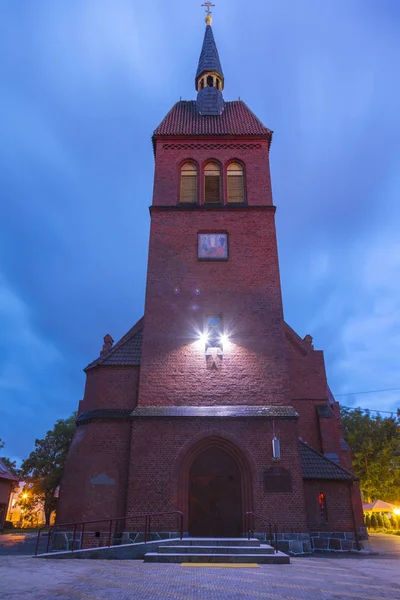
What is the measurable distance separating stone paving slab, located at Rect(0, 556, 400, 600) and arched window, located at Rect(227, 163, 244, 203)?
13890 mm

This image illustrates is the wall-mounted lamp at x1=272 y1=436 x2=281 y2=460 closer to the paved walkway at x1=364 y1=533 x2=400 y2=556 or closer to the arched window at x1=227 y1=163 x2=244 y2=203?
the paved walkway at x1=364 y1=533 x2=400 y2=556

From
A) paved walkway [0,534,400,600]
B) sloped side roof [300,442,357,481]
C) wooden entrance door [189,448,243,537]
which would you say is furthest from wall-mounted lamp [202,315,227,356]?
paved walkway [0,534,400,600]

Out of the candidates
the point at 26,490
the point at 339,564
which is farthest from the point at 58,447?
the point at 339,564

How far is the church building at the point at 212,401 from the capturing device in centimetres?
1395

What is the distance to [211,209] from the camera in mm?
18516

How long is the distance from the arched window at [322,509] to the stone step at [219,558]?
523 centimetres

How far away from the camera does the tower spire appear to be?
22.3m

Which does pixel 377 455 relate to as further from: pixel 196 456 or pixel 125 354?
pixel 125 354

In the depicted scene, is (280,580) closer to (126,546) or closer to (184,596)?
(184,596)

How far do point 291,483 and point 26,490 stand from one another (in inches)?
1342

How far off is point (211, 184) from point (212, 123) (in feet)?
12.3

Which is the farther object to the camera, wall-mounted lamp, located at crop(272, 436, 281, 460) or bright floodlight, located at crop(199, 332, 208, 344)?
bright floodlight, located at crop(199, 332, 208, 344)

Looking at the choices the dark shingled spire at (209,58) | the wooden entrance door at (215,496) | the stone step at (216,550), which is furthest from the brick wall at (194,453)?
the dark shingled spire at (209,58)

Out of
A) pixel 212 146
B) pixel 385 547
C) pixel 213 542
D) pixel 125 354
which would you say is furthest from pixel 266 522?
pixel 212 146
